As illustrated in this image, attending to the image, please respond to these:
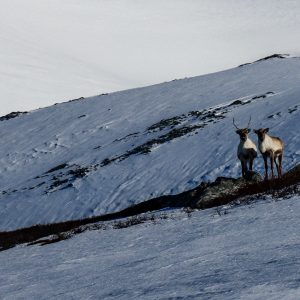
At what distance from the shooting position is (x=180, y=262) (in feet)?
29.2

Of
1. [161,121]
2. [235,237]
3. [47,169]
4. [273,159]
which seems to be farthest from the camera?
[161,121]

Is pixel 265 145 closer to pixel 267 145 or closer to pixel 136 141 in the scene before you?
pixel 267 145

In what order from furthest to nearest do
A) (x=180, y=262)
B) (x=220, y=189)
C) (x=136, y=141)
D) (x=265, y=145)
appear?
(x=136, y=141) < (x=265, y=145) < (x=220, y=189) < (x=180, y=262)

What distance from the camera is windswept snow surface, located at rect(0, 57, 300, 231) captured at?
34.2 m

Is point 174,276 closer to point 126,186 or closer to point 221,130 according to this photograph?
point 126,186

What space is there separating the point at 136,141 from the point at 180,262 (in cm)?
3783

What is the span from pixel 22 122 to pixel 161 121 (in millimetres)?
23557

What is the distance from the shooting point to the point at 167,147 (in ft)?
135

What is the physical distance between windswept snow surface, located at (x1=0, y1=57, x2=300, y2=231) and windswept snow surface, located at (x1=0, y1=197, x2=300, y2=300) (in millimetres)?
18163

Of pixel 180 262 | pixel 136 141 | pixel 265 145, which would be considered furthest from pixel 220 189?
pixel 136 141

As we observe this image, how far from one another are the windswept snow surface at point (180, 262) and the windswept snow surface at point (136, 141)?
59.6ft

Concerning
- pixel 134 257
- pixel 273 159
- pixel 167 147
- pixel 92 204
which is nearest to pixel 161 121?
pixel 167 147

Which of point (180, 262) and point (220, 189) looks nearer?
point (180, 262)

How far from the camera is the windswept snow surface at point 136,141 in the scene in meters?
34.2
